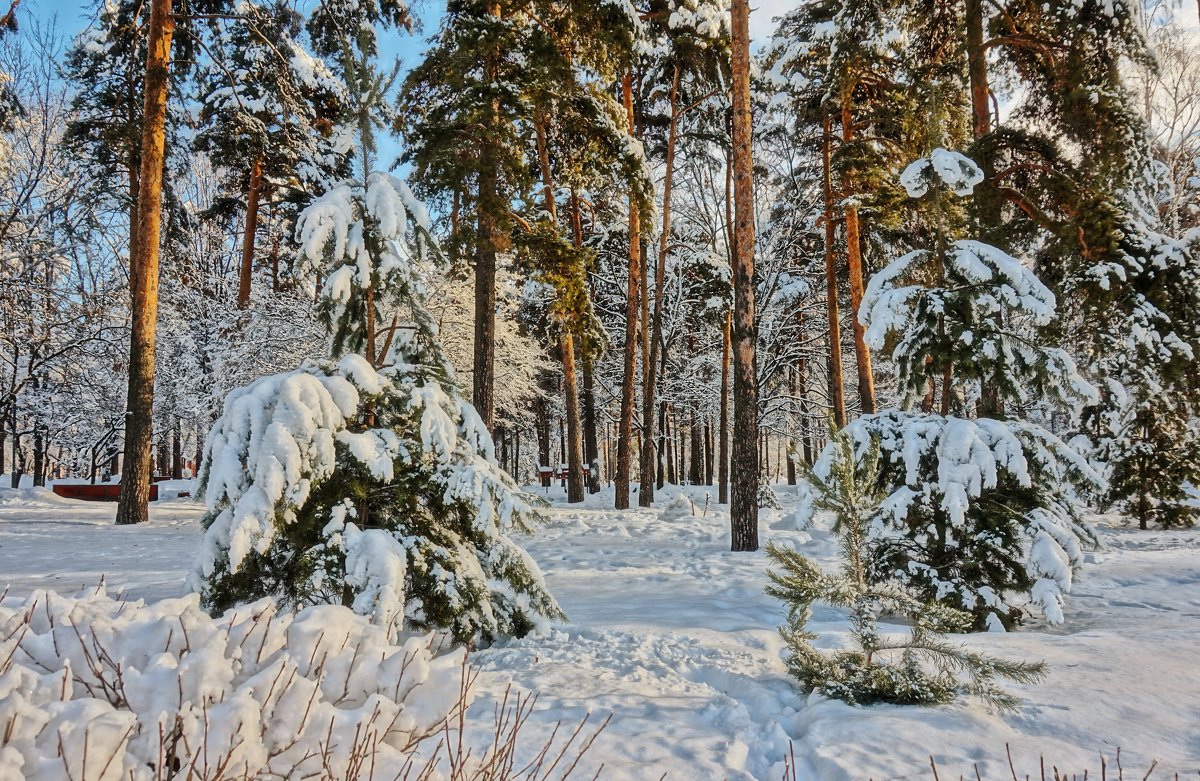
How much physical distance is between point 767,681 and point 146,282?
11.8 meters

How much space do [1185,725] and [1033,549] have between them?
1.71 meters

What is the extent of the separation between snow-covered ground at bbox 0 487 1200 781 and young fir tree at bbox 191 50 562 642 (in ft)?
1.76

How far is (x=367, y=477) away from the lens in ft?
13.0

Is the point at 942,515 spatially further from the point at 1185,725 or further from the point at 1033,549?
the point at 1185,725

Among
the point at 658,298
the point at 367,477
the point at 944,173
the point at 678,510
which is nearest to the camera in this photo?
the point at 367,477

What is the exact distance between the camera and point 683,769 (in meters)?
2.70

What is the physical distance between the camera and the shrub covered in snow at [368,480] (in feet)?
11.7

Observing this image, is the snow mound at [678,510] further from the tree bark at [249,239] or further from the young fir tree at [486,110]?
the tree bark at [249,239]

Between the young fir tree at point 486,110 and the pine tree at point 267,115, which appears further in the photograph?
the pine tree at point 267,115

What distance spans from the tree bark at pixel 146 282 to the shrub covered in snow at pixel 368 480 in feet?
26.8

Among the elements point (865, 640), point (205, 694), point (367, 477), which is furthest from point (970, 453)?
point (205, 694)

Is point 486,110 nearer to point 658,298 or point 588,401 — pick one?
point 658,298

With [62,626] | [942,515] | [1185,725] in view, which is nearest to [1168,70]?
[942,515]

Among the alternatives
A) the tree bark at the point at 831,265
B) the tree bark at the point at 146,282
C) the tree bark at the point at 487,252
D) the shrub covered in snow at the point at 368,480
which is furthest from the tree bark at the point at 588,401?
the shrub covered in snow at the point at 368,480
